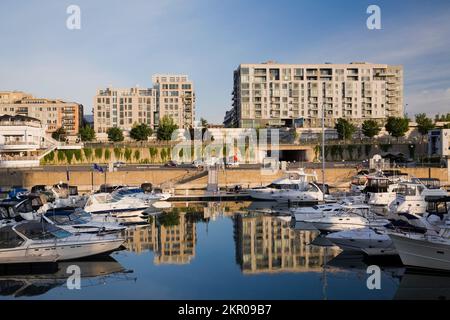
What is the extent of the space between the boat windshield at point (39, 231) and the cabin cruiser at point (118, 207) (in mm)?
12353

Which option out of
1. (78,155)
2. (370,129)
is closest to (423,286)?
(78,155)

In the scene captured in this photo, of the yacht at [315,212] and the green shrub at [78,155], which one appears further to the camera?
the green shrub at [78,155]

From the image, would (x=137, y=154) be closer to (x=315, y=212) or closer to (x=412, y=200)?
(x=315, y=212)

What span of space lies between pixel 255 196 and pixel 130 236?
2075 cm

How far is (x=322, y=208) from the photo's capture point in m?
34.1

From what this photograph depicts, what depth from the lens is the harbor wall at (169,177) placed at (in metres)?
58.8

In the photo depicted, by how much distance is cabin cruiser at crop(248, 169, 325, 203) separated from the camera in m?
47.7

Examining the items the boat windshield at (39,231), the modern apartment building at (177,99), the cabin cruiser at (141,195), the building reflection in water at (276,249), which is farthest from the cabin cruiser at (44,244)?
the modern apartment building at (177,99)

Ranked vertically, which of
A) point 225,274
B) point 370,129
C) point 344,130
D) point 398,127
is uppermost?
point 398,127

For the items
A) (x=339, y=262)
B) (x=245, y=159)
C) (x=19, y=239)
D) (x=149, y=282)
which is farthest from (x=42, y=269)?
(x=245, y=159)

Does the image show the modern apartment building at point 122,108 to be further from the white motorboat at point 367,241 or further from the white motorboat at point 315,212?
the white motorboat at point 367,241

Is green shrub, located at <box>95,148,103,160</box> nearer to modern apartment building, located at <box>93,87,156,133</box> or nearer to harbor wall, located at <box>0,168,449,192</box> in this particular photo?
harbor wall, located at <box>0,168,449,192</box>

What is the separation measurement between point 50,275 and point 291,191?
2983cm

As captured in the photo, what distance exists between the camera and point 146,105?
14825 centimetres
